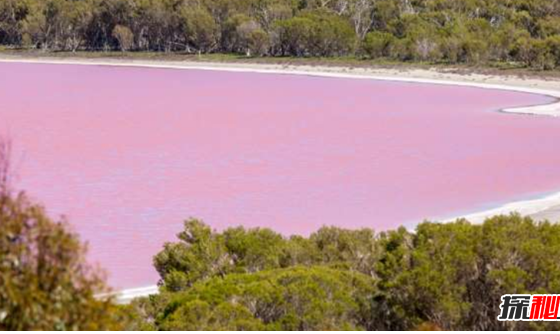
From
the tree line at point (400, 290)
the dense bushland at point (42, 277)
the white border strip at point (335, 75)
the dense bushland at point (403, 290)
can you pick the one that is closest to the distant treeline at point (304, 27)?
the white border strip at point (335, 75)

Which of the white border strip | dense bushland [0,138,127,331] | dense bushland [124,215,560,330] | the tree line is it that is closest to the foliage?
dense bushland [0,138,127,331]

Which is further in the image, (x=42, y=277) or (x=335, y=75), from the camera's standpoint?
(x=335, y=75)

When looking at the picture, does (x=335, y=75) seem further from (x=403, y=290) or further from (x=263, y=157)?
(x=403, y=290)

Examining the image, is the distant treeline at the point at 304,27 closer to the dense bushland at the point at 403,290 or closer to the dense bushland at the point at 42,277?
the dense bushland at the point at 403,290

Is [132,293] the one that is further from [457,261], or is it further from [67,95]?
[67,95]

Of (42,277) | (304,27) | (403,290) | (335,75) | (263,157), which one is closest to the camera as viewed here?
(42,277)

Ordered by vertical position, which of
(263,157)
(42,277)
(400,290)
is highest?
(42,277)

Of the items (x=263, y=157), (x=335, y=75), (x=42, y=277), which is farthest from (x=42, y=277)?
(x=335, y=75)
